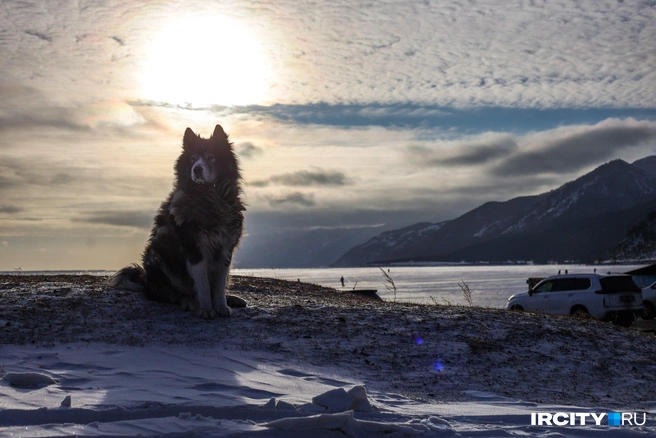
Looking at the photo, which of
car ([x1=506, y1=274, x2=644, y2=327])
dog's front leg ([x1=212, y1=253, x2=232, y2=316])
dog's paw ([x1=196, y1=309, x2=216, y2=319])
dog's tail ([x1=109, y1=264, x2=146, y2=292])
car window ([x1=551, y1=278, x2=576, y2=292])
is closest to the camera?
dog's paw ([x1=196, y1=309, x2=216, y2=319])

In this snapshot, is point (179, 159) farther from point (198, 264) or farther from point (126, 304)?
point (126, 304)

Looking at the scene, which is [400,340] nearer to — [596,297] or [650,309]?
[596,297]

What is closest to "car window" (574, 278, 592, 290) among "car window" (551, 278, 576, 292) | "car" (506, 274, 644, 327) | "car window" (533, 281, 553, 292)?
"car" (506, 274, 644, 327)

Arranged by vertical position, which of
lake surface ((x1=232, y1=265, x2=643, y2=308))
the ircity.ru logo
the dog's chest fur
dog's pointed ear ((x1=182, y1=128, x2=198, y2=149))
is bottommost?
lake surface ((x1=232, y1=265, x2=643, y2=308))

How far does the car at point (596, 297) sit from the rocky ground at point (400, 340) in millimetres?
9758

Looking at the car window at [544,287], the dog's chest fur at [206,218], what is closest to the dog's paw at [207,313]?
the dog's chest fur at [206,218]

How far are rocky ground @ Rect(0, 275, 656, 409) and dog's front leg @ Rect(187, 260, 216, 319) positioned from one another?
211mm

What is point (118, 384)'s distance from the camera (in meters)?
6.03

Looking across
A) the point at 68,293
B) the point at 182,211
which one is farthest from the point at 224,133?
the point at 68,293

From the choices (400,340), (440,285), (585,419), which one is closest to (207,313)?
(400,340)

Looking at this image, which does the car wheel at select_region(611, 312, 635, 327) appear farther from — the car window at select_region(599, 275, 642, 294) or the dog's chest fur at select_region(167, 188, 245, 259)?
the dog's chest fur at select_region(167, 188, 245, 259)

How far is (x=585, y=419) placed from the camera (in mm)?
5621

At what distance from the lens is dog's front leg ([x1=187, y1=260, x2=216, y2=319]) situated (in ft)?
32.0

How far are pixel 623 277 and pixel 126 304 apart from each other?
18.5 metres
